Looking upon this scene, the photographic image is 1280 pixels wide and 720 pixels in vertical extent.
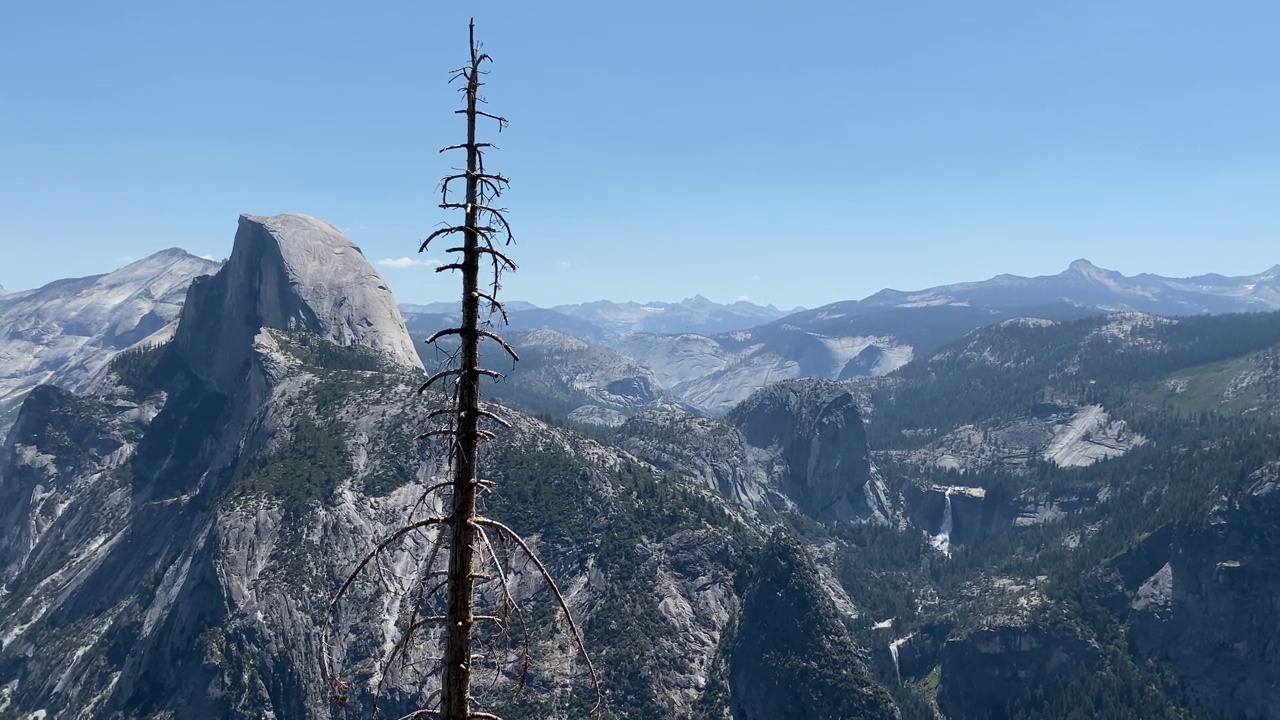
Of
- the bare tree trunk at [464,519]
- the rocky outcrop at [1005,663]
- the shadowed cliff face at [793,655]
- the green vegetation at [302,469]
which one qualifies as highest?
the bare tree trunk at [464,519]

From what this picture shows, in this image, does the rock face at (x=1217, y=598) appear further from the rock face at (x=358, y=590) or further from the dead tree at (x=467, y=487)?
the dead tree at (x=467, y=487)

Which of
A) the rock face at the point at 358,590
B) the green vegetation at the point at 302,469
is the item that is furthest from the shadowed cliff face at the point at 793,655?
the green vegetation at the point at 302,469

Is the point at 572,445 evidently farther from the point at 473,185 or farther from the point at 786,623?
the point at 473,185

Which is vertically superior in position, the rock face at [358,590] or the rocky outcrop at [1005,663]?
the rock face at [358,590]

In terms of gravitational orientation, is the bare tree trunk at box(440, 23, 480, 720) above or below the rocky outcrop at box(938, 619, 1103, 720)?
above

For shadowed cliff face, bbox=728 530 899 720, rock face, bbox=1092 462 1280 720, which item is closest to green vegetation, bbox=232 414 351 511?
shadowed cliff face, bbox=728 530 899 720

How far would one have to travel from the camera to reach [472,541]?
47.3 feet

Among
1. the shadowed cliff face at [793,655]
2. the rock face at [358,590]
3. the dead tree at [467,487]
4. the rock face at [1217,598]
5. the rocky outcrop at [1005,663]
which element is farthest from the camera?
the rocky outcrop at [1005,663]

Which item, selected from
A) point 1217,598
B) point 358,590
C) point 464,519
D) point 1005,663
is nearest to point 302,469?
point 358,590

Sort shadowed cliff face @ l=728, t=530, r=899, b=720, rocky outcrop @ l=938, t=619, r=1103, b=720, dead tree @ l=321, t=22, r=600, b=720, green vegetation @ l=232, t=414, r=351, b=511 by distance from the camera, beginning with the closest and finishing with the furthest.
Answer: dead tree @ l=321, t=22, r=600, b=720 → shadowed cliff face @ l=728, t=530, r=899, b=720 → green vegetation @ l=232, t=414, r=351, b=511 → rocky outcrop @ l=938, t=619, r=1103, b=720

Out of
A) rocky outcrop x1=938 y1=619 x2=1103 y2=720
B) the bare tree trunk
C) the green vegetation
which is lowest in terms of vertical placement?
rocky outcrop x1=938 y1=619 x2=1103 y2=720

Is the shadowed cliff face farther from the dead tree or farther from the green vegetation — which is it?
the dead tree

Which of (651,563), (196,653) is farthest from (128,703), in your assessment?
(651,563)

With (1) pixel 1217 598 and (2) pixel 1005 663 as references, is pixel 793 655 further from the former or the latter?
(1) pixel 1217 598
